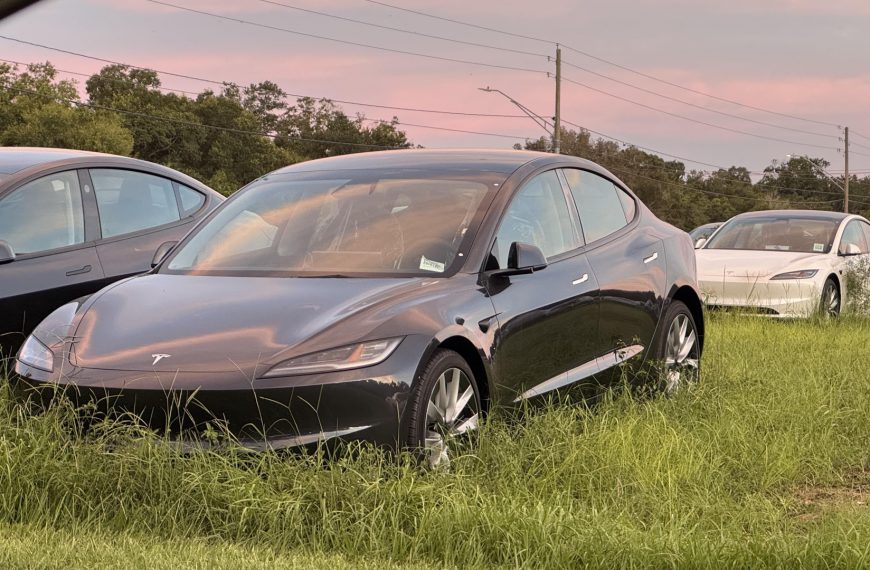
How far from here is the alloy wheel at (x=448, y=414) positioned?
194 inches

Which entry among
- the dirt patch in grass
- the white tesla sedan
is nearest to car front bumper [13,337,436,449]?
the dirt patch in grass

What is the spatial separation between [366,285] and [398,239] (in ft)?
1.77

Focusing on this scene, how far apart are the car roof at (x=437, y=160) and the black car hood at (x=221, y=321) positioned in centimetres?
113

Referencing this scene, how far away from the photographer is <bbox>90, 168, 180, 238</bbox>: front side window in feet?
26.0

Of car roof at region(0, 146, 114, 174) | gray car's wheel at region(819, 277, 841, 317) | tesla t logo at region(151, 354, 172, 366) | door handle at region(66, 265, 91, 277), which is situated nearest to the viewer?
tesla t logo at region(151, 354, 172, 366)

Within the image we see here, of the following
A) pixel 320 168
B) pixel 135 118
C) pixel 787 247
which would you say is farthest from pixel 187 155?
pixel 320 168

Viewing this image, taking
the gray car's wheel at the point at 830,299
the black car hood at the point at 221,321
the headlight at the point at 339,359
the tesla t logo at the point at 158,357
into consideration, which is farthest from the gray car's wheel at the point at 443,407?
the gray car's wheel at the point at 830,299

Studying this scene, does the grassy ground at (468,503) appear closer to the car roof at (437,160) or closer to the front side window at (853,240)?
the car roof at (437,160)

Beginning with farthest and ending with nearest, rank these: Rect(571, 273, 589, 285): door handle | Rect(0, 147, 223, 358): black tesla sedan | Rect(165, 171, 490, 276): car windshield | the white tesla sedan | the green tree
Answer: the green tree, the white tesla sedan, Rect(0, 147, 223, 358): black tesla sedan, Rect(571, 273, 589, 285): door handle, Rect(165, 171, 490, 276): car windshield

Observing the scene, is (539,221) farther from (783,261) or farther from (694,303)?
(783,261)

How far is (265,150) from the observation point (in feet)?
288

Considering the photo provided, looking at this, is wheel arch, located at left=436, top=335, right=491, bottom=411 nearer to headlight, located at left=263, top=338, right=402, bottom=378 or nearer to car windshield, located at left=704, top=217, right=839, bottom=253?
headlight, located at left=263, top=338, right=402, bottom=378

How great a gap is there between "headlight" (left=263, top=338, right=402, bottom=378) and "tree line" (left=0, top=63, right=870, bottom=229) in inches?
2415

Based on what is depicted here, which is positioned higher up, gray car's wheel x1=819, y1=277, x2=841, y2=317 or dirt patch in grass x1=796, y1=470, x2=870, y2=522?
gray car's wheel x1=819, y1=277, x2=841, y2=317
